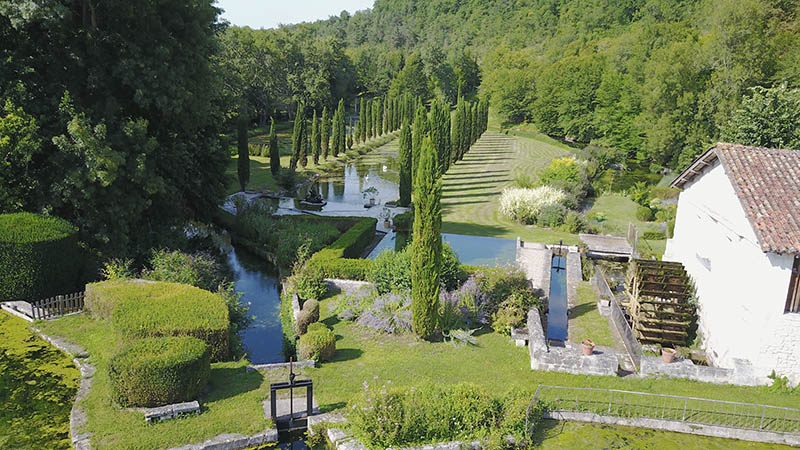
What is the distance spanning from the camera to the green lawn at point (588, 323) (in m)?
16.6

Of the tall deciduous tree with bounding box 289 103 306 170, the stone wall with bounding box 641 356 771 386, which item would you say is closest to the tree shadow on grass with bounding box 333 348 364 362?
the stone wall with bounding box 641 356 771 386

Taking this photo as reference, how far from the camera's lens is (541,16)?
125562 millimetres

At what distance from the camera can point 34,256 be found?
51.9 ft

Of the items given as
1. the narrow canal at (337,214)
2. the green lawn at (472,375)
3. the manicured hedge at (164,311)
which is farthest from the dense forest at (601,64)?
the manicured hedge at (164,311)

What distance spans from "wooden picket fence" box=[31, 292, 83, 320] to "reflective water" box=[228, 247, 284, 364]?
484 centimetres

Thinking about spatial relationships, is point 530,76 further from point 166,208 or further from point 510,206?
point 166,208

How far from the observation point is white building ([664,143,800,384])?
12.2 meters

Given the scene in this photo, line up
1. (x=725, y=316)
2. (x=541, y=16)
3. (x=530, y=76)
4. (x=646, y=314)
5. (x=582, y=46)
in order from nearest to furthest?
(x=725, y=316) < (x=646, y=314) < (x=530, y=76) < (x=582, y=46) < (x=541, y=16)

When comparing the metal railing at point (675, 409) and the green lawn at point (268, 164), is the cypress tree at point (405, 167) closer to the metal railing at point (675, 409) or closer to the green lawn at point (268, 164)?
the green lawn at point (268, 164)

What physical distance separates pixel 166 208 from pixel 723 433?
60.4 ft

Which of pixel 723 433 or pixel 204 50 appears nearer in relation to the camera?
pixel 723 433

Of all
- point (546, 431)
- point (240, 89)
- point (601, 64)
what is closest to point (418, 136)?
point (546, 431)

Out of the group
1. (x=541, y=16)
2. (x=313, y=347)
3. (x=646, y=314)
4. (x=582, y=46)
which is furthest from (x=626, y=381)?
(x=541, y=16)

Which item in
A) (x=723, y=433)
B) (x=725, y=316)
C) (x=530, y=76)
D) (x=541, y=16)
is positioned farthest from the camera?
(x=541, y=16)
